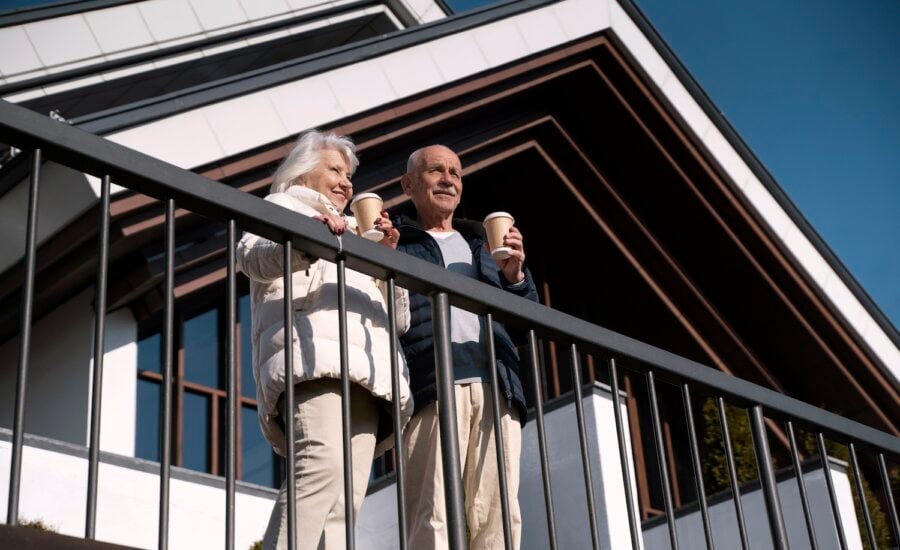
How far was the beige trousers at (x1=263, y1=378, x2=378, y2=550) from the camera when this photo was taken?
3557 millimetres

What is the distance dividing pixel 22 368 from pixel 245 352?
7.79 m

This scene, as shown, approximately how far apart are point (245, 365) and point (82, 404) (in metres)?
1.48

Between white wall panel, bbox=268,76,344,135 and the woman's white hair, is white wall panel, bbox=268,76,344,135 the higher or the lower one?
the higher one

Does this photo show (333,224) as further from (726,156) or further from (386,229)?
(726,156)

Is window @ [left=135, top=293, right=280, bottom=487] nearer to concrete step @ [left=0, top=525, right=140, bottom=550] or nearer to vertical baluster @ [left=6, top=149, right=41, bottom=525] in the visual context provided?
vertical baluster @ [left=6, top=149, right=41, bottom=525]

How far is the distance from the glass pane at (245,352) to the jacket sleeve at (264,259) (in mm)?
6345

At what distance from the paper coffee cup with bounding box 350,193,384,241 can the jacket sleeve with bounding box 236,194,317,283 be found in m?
0.32

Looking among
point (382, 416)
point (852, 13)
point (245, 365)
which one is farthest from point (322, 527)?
point (852, 13)

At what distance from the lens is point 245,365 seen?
10.1 metres

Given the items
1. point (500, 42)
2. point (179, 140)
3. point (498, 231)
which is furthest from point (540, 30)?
point (498, 231)

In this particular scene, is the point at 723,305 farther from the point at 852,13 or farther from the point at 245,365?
the point at 852,13

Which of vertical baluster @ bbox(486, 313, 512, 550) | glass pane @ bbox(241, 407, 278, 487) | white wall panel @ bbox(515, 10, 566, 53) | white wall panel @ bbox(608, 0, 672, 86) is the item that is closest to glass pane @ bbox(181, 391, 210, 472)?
glass pane @ bbox(241, 407, 278, 487)

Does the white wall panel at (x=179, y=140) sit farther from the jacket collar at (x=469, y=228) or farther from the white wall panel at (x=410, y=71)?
the jacket collar at (x=469, y=228)

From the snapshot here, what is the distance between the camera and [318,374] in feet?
11.8
